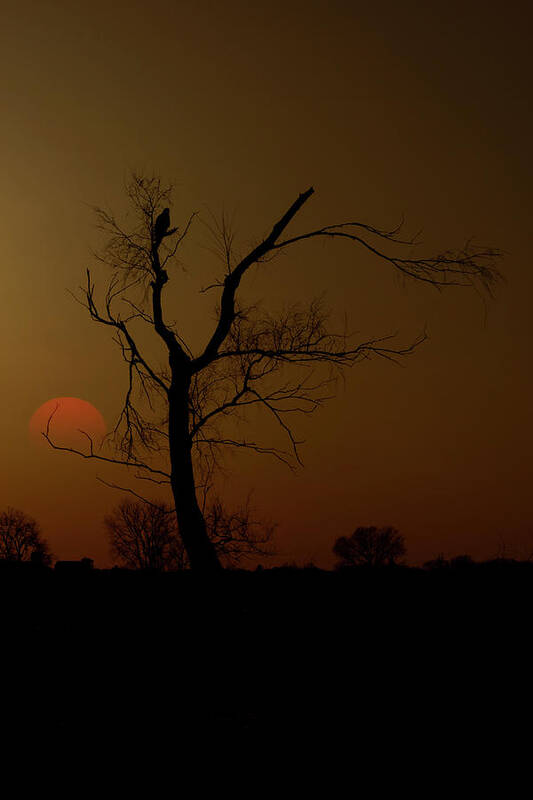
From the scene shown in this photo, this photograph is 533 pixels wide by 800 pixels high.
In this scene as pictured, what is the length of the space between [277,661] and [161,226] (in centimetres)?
777

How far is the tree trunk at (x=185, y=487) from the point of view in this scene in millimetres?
12156

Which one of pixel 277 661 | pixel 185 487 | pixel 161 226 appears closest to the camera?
pixel 277 661

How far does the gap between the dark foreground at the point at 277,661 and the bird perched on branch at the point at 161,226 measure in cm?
570

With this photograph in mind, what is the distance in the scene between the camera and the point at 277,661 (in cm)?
798

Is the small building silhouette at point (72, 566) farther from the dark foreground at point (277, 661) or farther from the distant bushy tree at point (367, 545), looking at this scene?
the distant bushy tree at point (367, 545)

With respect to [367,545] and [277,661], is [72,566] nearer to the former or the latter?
[277,661]

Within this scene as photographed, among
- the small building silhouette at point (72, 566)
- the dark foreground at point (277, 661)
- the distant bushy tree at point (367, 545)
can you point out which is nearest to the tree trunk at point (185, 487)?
the dark foreground at point (277, 661)

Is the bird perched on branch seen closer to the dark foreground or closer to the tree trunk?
the tree trunk

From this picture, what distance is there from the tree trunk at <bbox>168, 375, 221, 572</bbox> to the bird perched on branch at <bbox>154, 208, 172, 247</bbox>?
8.00ft

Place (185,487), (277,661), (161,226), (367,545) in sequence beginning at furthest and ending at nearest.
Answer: (367,545), (161,226), (185,487), (277,661)

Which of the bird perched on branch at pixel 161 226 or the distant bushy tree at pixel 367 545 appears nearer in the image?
the bird perched on branch at pixel 161 226

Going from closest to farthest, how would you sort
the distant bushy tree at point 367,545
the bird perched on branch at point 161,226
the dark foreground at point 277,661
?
the dark foreground at point 277,661, the bird perched on branch at point 161,226, the distant bushy tree at point 367,545

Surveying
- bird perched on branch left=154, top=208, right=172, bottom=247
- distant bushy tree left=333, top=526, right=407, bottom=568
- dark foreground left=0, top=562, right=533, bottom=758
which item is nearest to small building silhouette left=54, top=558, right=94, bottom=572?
dark foreground left=0, top=562, right=533, bottom=758

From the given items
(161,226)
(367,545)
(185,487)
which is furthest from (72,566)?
(367,545)
